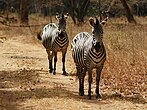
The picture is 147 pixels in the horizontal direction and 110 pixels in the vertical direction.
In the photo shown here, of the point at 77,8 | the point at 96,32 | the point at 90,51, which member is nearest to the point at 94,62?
the point at 90,51

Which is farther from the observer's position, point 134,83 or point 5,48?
Result: point 5,48

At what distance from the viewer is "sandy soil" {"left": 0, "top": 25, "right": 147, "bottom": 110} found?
344 inches

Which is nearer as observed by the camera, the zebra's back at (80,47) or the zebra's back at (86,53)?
the zebra's back at (86,53)

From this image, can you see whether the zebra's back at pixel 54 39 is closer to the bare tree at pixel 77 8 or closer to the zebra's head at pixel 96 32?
the zebra's head at pixel 96 32

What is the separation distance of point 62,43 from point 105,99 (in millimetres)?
4080

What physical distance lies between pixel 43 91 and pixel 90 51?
5.83ft

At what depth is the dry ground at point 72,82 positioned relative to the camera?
8898 millimetres

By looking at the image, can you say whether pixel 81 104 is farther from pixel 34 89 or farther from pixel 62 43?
pixel 62 43

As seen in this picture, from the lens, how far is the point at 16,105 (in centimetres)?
883

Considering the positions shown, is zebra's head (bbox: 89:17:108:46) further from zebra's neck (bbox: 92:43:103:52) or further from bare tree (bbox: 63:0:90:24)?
bare tree (bbox: 63:0:90:24)

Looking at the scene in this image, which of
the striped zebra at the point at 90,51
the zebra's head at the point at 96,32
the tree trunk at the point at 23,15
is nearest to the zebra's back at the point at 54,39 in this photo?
the striped zebra at the point at 90,51

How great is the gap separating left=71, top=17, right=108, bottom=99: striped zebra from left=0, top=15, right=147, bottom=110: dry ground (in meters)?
0.66

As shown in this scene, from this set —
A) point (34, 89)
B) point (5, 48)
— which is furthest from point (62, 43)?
point (5, 48)

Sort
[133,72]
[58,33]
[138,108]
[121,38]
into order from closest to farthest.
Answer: [138,108] → [133,72] → [58,33] → [121,38]
